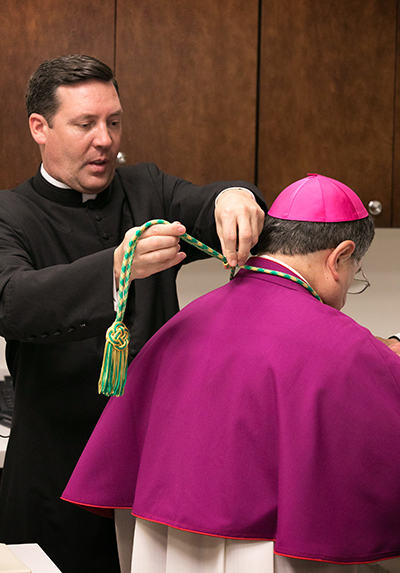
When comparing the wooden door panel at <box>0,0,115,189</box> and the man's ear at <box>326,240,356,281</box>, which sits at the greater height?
the wooden door panel at <box>0,0,115,189</box>

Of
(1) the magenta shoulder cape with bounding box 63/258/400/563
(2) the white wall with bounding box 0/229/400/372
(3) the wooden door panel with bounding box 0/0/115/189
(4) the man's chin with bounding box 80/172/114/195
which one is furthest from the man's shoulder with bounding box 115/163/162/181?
(2) the white wall with bounding box 0/229/400/372

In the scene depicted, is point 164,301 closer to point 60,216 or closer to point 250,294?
point 60,216

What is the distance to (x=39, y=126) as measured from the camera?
1.42 metres

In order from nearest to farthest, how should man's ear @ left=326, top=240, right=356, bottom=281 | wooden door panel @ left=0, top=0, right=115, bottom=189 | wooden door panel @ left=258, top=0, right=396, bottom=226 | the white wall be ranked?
man's ear @ left=326, top=240, right=356, bottom=281 < wooden door panel @ left=0, top=0, right=115, bottom=189 < wooden door panel @ left=258, top=0, right=396, bottom=226 < the white wall

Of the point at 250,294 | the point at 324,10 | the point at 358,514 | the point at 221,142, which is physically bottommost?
the point at 358,514

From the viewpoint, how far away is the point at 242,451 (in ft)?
3.07

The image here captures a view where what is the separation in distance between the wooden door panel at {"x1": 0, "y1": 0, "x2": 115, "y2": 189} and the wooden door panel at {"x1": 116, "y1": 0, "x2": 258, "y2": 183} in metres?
0.06

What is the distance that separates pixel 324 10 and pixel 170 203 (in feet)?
2.97

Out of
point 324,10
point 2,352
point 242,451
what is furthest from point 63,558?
point 324,10

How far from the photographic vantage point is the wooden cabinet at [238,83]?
188 centimetres

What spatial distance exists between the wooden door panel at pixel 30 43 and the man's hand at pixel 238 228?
3.53 ft

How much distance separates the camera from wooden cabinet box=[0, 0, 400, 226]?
1.88 m

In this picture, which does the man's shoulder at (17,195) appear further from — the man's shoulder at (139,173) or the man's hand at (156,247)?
the man's hand at (156,247)

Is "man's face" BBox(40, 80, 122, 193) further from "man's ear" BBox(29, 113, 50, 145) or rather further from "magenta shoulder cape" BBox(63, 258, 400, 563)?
"magenta shoulder cape" BBox(63, 258, 400, 563)
